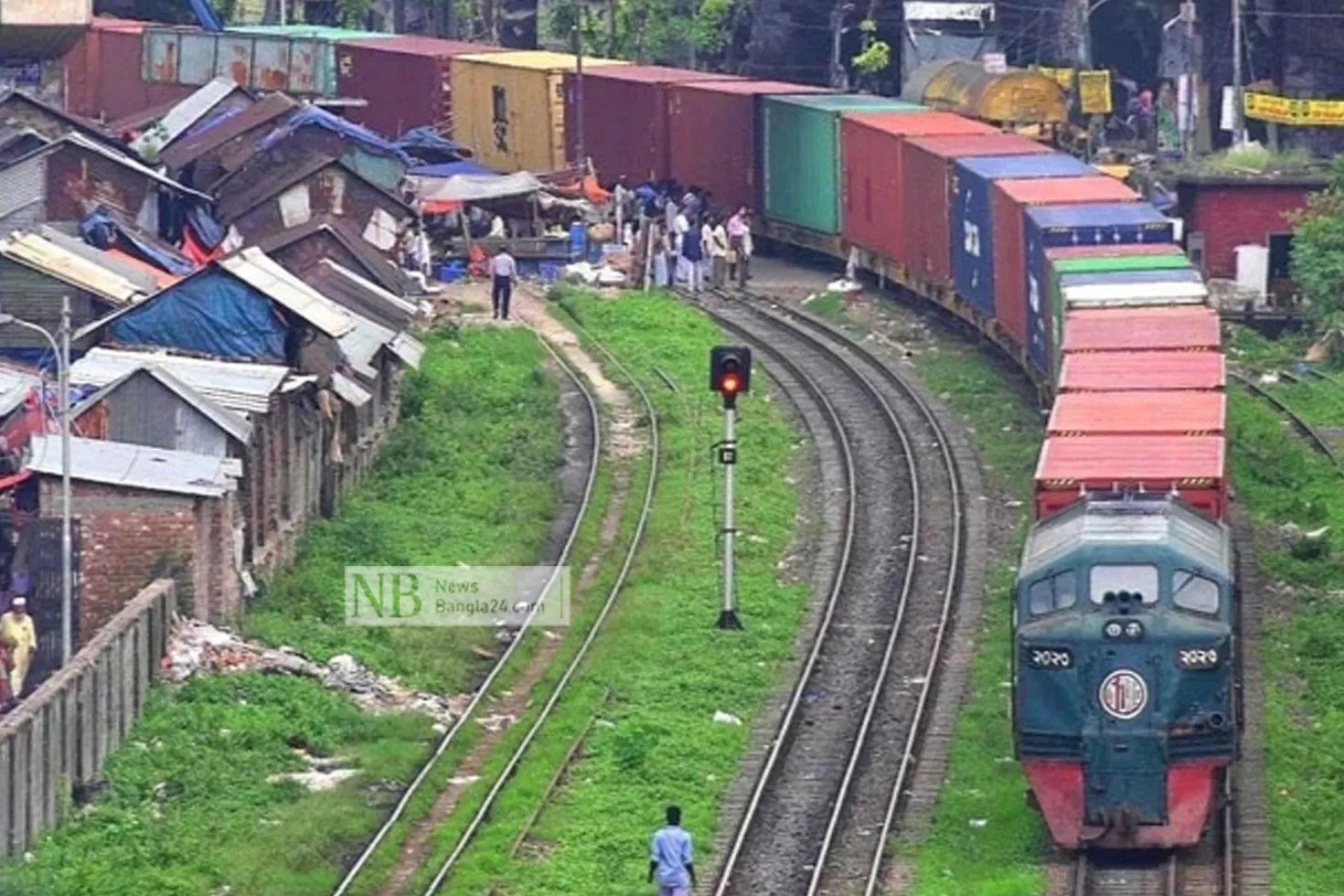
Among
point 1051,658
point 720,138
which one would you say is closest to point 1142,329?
point 1051,658

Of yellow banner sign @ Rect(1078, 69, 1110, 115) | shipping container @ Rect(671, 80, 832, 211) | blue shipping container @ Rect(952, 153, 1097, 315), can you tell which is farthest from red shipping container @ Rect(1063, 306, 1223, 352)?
yellow banner sign @ Rect(1078, 69, 1110, 115)

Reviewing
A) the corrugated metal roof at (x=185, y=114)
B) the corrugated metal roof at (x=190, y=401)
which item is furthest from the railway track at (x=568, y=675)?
the corrugated metal roof at (x=185, y=114)

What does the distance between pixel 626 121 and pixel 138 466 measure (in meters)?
30.3

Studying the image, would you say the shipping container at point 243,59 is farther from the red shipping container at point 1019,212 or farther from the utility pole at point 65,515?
the utility pole at point 65,515

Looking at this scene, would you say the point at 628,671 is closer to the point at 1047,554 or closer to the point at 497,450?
the point at 1047,554

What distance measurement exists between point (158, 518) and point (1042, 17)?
4574cm

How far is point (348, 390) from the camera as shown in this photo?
33.7 meters

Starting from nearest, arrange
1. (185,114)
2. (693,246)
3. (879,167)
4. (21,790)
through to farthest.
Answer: (21,790)
(879,167)
(693,246)
(185,114)

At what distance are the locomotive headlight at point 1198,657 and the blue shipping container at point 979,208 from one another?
2062 cm

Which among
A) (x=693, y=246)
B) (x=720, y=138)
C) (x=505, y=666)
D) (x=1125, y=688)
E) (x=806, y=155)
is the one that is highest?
(x=720, y=138)

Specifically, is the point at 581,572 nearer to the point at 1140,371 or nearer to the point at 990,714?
the point at 1140,371

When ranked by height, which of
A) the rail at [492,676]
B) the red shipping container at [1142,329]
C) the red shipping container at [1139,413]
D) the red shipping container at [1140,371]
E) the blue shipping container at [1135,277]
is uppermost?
the blue shipping container at [1135,277]

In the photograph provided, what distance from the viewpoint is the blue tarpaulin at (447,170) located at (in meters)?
53.5

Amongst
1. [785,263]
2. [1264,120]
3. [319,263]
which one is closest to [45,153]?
[319,263]
